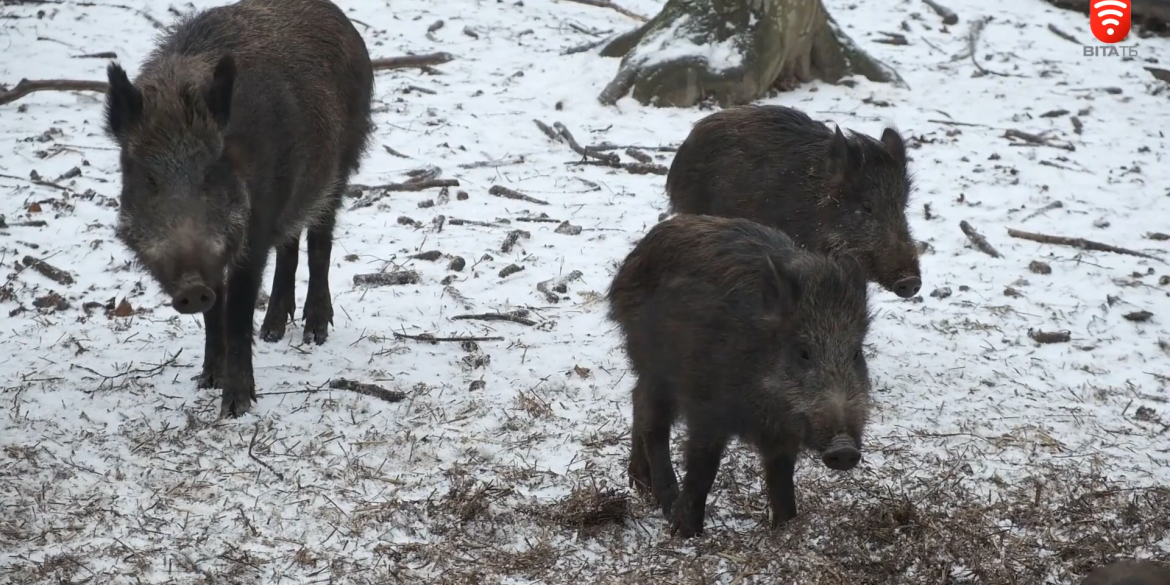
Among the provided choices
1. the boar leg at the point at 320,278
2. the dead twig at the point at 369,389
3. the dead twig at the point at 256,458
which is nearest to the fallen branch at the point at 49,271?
the boar leg at the point at 320,278

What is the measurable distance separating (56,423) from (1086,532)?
4103 mm

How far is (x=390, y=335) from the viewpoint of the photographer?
5.86 m

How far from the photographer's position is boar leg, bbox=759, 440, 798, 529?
12.8 feet

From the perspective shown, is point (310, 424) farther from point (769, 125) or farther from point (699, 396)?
point (769, 125)

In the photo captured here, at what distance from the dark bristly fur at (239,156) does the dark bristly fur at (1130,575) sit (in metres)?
3.20

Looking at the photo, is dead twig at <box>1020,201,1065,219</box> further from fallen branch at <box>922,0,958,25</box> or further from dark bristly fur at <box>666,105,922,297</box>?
fallen branch at <box>922,0,958,25</box>

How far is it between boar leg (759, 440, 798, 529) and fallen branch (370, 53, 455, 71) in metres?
7.12

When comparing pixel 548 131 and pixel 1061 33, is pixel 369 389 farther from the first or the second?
pixel 1061 33

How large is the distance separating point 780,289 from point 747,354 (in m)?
0.25

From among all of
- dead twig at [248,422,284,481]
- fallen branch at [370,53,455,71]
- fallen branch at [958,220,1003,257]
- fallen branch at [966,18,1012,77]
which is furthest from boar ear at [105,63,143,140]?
fallen branch at [966,18,1012,77]

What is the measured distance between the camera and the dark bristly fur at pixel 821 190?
538cm

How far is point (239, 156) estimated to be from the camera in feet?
15.2

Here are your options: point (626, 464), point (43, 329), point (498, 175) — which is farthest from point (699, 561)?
point (498, 175)

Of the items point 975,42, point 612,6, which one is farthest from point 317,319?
point 975,42
